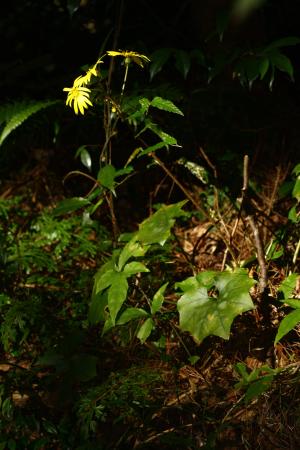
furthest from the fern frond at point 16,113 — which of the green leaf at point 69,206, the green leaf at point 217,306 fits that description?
the green leaf at point 217,306

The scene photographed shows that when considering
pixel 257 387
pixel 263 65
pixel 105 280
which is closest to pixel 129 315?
pixel 105 280

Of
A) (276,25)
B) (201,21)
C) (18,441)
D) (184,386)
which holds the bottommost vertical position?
(184,386)

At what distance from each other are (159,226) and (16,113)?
1175 millimetres

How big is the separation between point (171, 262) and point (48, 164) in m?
1.42

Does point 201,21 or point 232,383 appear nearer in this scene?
point 232,383

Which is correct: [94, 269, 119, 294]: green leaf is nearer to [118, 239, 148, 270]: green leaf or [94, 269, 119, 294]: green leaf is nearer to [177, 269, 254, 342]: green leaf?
[118, 239, 148, 270]: green leaf

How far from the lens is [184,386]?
221 centimetres

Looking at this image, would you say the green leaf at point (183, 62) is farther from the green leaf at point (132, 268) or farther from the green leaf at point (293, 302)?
the green leaf at point (293, 302)

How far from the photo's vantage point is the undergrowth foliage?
2.00 m

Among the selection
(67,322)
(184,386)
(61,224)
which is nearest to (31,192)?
(61,224)

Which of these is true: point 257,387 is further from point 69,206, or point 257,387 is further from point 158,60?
point 158,60

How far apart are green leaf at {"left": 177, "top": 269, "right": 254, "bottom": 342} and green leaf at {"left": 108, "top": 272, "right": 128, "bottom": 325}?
0.21 metres

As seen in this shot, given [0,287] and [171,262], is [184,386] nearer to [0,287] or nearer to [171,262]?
[171,262]

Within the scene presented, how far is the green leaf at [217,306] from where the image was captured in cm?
190
